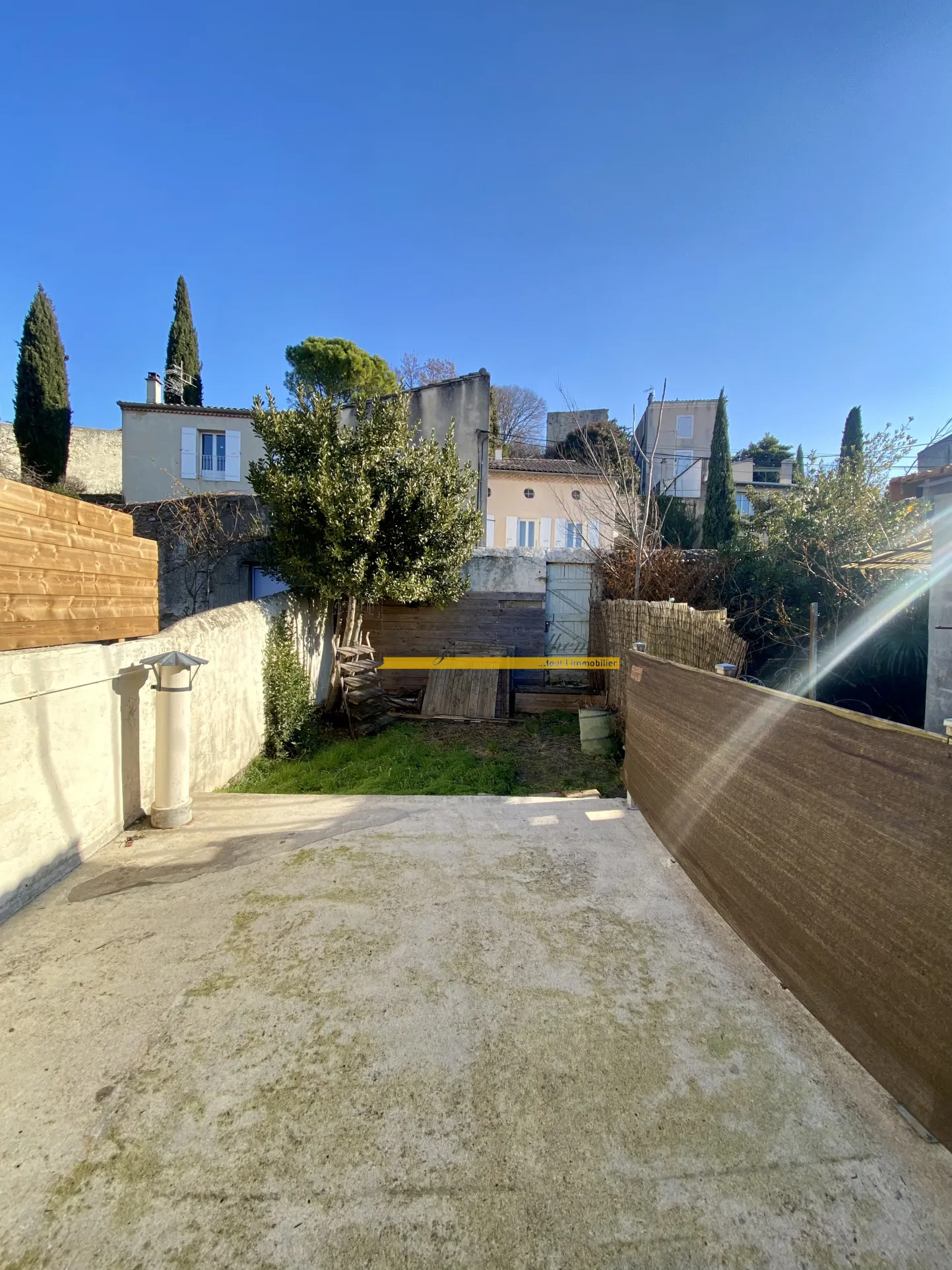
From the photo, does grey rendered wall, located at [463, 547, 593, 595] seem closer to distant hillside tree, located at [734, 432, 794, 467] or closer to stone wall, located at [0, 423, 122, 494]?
stone wall, located at [0, 423, 122, 494]

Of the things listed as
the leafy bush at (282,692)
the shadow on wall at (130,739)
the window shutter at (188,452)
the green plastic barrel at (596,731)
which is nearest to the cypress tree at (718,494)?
the green plastic barrel at (596,731)

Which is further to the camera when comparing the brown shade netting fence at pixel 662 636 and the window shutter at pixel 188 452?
the window shutter at pixel 188 452

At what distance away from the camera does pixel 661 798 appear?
343 cm

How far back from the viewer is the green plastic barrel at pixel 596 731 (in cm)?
652

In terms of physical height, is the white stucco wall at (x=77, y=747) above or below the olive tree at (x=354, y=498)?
below

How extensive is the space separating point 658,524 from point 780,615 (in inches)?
116

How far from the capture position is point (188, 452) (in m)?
16.5

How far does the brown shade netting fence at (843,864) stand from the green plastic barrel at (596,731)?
361 cm

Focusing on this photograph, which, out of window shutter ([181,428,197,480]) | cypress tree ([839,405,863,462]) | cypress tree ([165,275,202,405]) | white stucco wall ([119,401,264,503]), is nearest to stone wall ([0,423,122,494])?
cypress tree ([165,275,202,405])

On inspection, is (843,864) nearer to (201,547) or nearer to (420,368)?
(201,547)

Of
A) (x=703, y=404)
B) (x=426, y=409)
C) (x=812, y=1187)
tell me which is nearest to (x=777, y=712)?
(x=812, y=1187)

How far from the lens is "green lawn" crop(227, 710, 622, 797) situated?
5.25m

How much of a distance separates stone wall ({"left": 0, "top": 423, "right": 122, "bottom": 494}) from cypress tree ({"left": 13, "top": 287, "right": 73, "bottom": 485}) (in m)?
2.29

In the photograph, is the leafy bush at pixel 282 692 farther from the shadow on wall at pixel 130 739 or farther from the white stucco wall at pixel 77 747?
the shadow on wall at pixel 130 739
